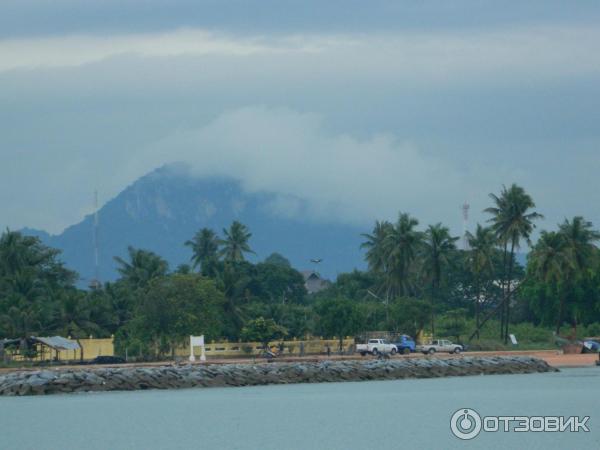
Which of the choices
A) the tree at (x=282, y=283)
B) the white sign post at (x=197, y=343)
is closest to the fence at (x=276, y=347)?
the white sign post at (x=197, y=343)

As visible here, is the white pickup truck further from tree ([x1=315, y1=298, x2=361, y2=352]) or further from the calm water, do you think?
the calm water

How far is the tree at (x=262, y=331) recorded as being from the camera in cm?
9475

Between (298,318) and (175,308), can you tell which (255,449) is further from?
(298,318)

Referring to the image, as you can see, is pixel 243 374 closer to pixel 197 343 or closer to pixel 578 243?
pixel 197 343

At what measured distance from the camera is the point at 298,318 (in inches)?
4060

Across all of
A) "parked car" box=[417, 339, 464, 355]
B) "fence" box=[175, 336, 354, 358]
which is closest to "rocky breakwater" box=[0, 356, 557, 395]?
"parked car" box=[417, 339, 464, 355]

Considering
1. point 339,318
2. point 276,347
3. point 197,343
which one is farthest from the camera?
point 339,318

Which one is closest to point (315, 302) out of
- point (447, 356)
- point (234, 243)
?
point (447, 356)

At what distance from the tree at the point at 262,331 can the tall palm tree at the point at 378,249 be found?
2593 cm

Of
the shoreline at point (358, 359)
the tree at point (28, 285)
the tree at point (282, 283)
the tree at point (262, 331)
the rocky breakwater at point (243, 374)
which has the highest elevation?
the tree at point (282, 283)

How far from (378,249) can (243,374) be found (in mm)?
58624

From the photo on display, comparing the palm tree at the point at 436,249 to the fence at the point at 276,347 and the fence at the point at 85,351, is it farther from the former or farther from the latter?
the fence at the point at 85,351

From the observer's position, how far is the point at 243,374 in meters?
71.2

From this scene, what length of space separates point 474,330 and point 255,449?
72.6 m
